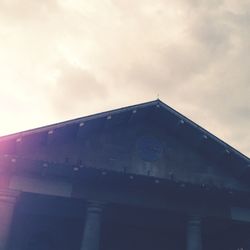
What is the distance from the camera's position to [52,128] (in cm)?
1309

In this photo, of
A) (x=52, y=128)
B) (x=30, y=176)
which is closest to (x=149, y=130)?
(x=52, y=128)

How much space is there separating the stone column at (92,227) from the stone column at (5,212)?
235cm

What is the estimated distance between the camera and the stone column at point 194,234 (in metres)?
12.5

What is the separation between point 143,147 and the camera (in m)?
14.8

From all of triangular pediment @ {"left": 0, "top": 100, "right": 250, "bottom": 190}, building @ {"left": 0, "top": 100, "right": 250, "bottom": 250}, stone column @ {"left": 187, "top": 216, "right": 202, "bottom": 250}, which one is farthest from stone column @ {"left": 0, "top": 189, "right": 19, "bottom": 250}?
stone column @ {"left": 187, "top": 216, "right": 202, "bottom": 250}

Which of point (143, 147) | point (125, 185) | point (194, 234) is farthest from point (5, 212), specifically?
point (194, 234)

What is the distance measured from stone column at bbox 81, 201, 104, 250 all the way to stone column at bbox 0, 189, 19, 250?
235 cm

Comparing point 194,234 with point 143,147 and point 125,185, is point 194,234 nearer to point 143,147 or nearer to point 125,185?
point 125,185

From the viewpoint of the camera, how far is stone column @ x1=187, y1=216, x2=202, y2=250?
41.1ft

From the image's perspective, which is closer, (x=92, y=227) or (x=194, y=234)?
(x=92, y=227)

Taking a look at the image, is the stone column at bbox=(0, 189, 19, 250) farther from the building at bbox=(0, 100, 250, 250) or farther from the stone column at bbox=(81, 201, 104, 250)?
the stone column at bbox=(81, 201, 104, 250)

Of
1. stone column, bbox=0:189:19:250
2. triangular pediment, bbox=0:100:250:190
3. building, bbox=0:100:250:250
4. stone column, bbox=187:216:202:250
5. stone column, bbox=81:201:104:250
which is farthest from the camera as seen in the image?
triangular pediment, bbox=0:100:250:190

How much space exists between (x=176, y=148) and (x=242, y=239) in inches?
198

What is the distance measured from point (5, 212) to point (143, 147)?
19.3 ft
